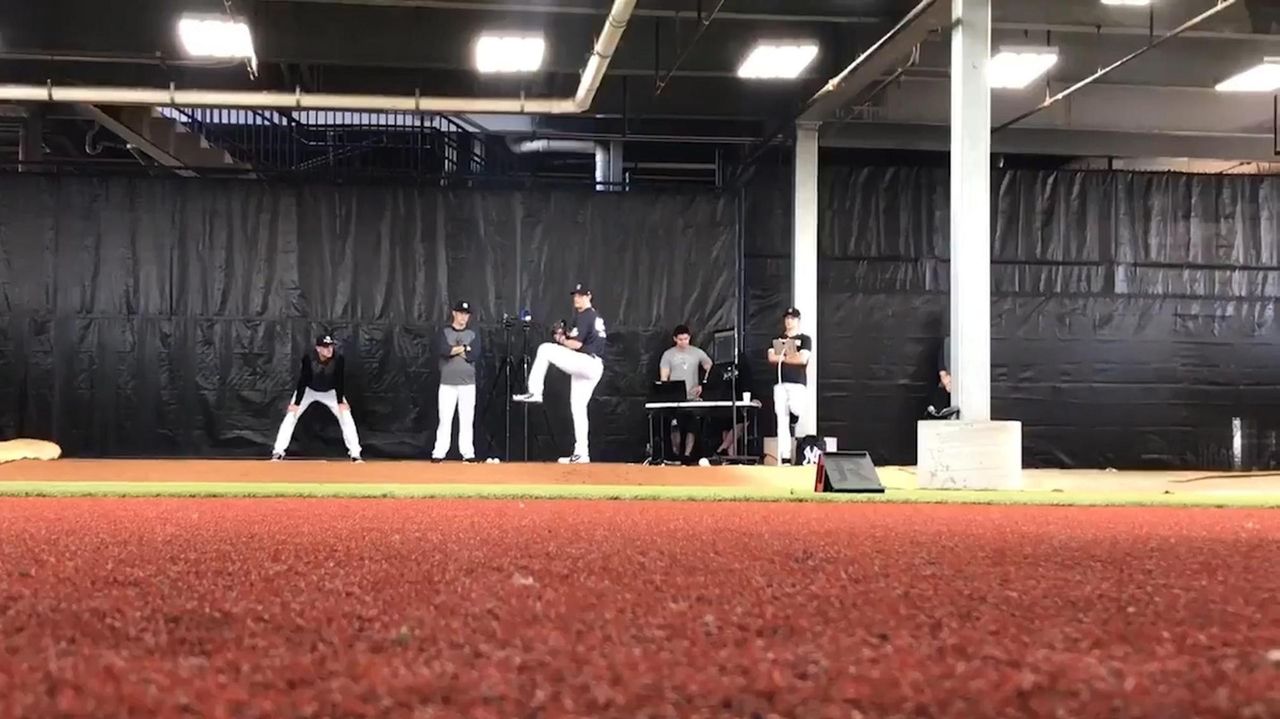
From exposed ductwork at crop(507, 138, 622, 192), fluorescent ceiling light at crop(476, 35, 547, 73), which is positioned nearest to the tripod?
exposed ductwork at crop(507, 138, 622, 192)

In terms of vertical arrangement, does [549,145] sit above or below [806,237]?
above

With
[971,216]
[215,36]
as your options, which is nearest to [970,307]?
[971,216]

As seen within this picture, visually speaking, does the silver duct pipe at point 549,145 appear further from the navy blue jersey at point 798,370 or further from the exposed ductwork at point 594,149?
the navy blue jersey at point 798,370

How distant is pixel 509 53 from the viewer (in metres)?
7.96

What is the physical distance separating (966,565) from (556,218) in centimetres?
834

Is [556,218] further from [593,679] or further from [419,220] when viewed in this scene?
[593,679]

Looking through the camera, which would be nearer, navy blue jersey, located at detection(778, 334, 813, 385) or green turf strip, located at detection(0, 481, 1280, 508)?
green turf strip, located at detection(0, 481, 1280, 508)

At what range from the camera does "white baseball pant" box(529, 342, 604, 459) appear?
8.23 m

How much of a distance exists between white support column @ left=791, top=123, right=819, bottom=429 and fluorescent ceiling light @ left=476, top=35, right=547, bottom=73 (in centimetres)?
291

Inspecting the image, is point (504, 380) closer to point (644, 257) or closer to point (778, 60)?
point (644, 257)

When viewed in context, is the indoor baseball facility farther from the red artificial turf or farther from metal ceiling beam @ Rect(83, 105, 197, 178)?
the red artificial turf

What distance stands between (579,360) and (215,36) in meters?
3.79

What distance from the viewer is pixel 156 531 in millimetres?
2412

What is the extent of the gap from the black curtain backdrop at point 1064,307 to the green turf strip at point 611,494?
506 cm
